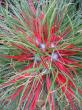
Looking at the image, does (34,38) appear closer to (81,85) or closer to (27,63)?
(27,63)

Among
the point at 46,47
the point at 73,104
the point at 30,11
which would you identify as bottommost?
the point at 73,104

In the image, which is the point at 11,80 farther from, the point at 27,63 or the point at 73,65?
the point at 73,65

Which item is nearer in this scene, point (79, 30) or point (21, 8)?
point (79, 30)

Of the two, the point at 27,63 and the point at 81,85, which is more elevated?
the point at 27,63

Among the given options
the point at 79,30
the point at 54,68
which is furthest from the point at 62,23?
the point at 54,68

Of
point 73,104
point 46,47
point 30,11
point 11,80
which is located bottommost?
point 73,104

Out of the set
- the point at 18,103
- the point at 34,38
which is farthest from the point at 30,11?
the point at 18,103
